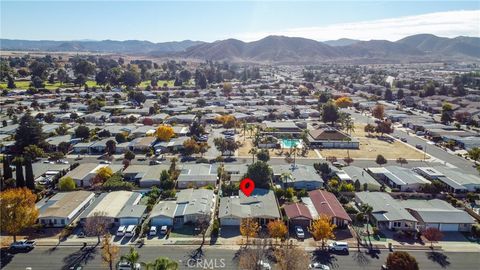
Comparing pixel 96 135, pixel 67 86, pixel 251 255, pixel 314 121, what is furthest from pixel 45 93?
pixel 251 255

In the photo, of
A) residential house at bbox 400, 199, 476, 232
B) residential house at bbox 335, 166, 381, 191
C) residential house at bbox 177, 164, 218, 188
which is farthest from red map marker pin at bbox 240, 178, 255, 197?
residential house at bbox 400, 199, 476, 232

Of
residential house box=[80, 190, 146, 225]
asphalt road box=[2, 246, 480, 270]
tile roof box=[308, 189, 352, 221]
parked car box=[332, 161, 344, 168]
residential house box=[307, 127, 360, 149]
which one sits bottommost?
asphalt road box=[2, 246, 480, 270]

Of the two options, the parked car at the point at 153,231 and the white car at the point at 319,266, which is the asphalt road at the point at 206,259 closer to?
the white car at the point at 319,266

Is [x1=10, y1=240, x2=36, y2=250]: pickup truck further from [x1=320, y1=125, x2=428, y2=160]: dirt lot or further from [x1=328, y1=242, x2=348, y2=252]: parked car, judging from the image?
[x1=320, y1=125, x2=428, y2=160]: dirt lot

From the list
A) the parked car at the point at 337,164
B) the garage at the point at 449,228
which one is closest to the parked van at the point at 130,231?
the garage at the point at 449,228

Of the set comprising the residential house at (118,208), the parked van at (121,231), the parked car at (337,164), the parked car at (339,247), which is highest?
the parked car at (337,164)
